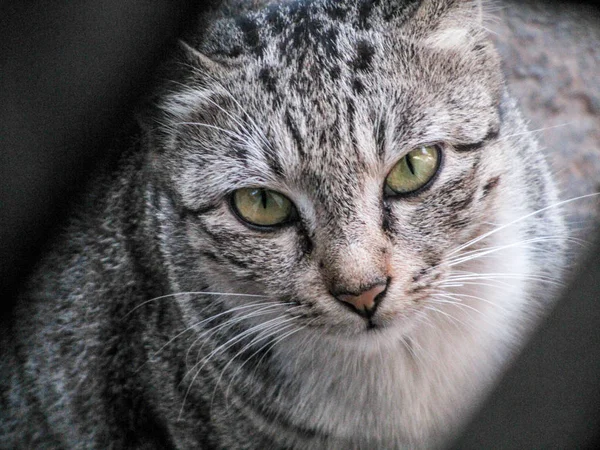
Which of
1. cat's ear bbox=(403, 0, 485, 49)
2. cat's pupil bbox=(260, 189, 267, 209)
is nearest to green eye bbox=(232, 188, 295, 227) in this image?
cat's pupil bbox=(260, 189, 267, 209)

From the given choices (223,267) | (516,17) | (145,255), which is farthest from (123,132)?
(516,17)

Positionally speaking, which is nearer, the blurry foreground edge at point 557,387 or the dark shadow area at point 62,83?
the blurry foreground edge at point 557,387

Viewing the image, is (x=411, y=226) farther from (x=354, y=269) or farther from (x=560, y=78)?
(x=560, y=78)

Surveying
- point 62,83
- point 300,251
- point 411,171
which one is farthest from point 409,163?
point 62,83

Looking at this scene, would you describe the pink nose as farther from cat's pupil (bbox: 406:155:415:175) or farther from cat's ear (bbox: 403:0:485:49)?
cat's ear (bbox: 403:0:485:49)

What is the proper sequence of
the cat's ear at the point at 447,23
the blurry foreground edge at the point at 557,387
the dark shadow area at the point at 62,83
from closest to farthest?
the blurry foreground edge at the point at 557,387
the dark shadow area at the point at 62,83
the cat's ear at the point at 447,23

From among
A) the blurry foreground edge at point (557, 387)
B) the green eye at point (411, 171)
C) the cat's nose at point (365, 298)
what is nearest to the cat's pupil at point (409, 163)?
the green eye at point (411, 171)

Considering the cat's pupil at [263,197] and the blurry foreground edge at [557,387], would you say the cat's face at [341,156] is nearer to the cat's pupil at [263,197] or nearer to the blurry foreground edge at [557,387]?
the cat's pupil at [263,197]

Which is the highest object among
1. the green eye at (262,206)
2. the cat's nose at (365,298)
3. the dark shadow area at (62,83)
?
the dark shadow area at (62,83)

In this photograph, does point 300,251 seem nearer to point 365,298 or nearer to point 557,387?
point 365,298
